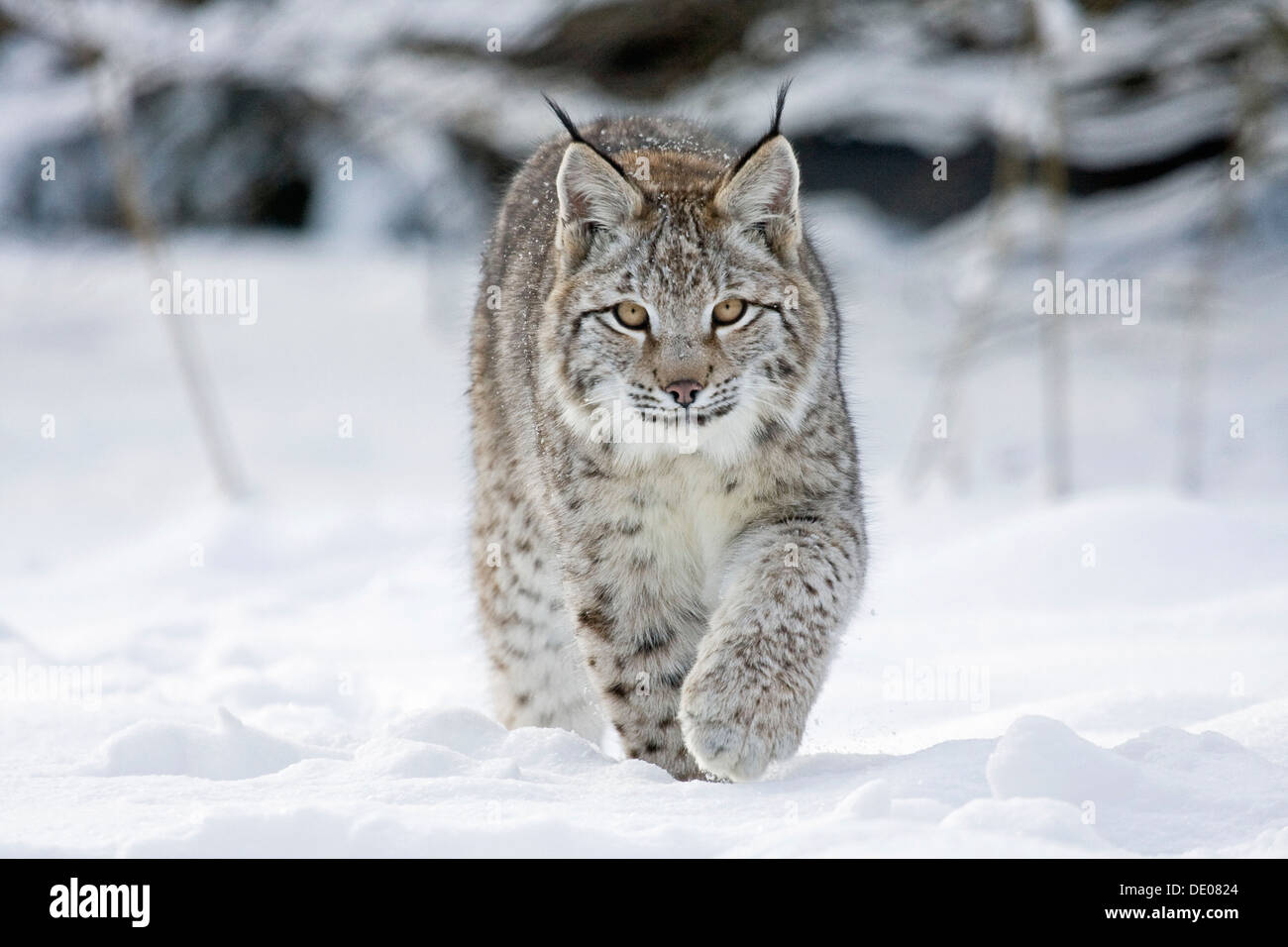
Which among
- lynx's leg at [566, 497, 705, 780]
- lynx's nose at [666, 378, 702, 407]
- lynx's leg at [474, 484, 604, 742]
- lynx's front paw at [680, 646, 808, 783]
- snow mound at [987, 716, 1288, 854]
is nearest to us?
snow mound at [987, 716, 1288, 854]

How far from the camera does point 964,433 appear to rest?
9617mm

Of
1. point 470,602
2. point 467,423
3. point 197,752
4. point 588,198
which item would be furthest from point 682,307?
point 467,423

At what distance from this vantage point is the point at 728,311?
356 cm

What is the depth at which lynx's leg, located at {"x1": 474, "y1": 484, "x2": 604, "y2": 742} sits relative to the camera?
4387 millimetres

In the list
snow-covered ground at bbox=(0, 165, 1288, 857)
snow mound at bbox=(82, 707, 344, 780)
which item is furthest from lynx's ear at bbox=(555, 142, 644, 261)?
snow mound at bbox=(82, 707, 344, 780)

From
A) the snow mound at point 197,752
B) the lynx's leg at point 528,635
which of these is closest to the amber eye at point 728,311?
the lynx's leg at point 528,635

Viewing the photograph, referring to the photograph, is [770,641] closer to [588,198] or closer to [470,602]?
[588,198]

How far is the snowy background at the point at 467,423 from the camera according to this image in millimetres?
2891

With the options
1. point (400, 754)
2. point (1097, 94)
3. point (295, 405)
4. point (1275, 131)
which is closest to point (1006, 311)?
point (1097, 94)

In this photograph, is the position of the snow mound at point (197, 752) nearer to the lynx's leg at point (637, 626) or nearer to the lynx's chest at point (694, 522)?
the lynx's leg at point (637, 626)

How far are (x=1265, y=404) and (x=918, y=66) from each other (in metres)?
3.58

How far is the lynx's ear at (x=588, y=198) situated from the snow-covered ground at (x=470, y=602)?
1.23 metres

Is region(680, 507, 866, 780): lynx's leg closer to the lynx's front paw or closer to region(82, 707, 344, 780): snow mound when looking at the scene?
the lynx's front paw
